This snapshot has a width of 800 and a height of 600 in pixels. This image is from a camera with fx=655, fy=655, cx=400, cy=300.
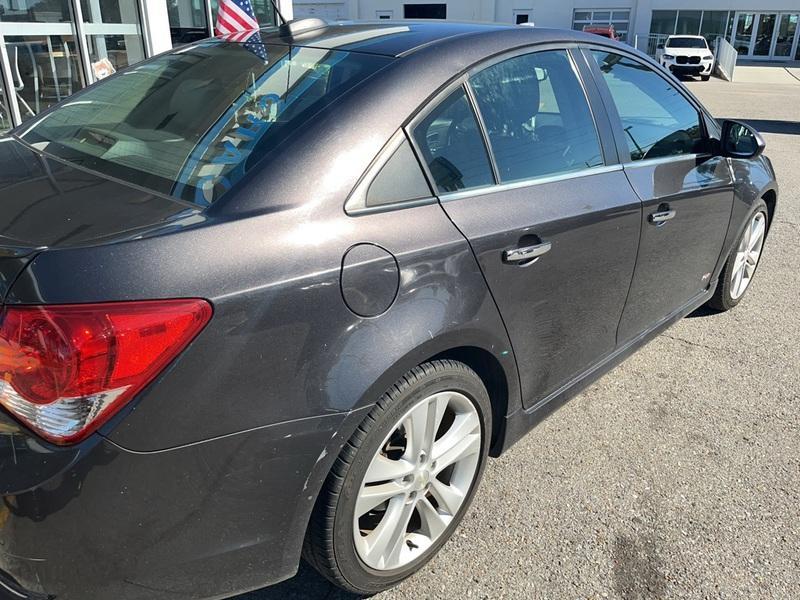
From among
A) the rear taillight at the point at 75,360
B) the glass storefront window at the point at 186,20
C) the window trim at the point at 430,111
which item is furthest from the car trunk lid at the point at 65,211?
the glass storefront window at the point at 186,20

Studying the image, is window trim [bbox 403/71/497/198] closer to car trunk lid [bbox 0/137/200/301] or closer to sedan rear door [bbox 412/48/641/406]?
sedan rear door [bbox 412/48/641/406]

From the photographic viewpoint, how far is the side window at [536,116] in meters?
2.27

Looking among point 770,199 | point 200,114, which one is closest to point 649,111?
point 770,199

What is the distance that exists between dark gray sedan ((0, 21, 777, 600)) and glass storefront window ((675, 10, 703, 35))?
38.6 metres

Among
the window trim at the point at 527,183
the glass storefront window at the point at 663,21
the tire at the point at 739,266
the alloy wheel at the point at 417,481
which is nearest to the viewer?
the alloy wheel at the point at 417,481

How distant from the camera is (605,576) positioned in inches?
88.3

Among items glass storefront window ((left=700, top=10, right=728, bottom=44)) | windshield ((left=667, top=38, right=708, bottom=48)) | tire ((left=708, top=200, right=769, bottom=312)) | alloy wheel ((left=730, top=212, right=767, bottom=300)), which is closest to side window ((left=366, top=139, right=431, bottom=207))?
tire ((left=708, top=200, right=769, bottom=312))

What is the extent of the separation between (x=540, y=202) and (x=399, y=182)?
2.03ft

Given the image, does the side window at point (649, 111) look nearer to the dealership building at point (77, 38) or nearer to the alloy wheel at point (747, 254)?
the alloy wheel at point (747, 254)

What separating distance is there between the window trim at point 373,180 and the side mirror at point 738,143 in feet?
6.96

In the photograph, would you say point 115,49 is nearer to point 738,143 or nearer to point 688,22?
point 738,143

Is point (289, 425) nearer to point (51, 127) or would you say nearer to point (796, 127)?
point (51, 127)

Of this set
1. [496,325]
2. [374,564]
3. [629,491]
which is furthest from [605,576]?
[496,325]

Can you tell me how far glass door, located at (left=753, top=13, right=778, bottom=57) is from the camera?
114ft
